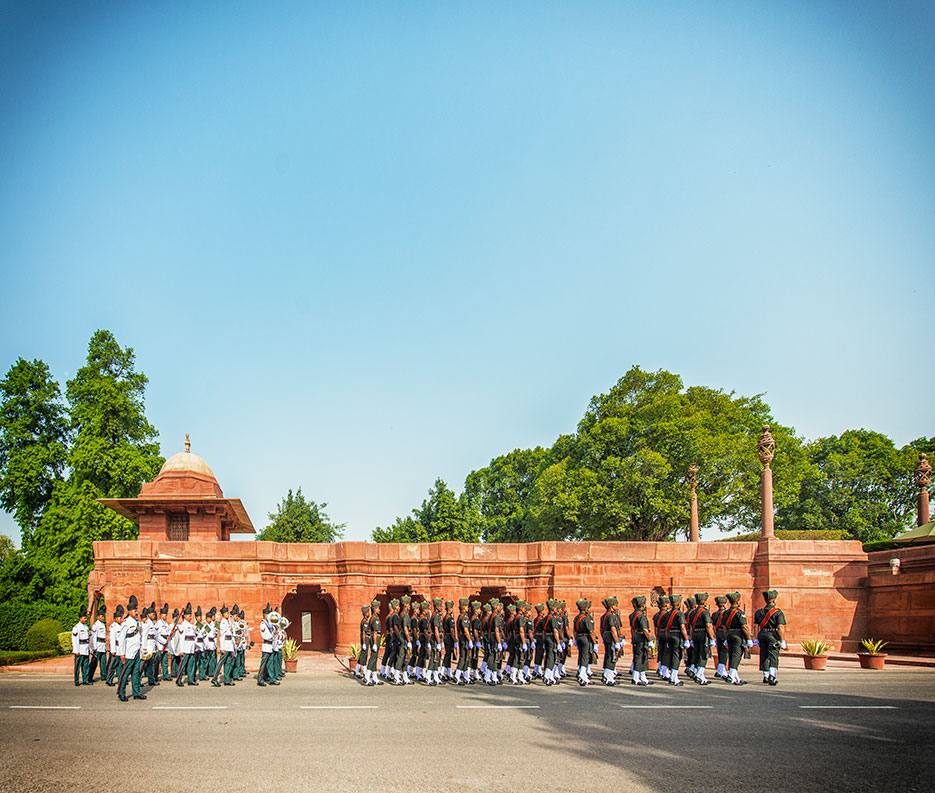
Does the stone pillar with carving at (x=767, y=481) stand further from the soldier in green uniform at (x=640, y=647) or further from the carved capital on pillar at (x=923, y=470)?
the soldier in green uniform at (x=640, y=647)

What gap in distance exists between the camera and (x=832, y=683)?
1524cm

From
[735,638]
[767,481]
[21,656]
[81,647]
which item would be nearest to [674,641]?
[735,638]

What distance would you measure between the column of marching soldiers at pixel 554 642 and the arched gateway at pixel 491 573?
20.7 ft

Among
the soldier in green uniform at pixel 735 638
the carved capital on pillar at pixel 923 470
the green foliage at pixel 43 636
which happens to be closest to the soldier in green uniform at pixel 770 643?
the soldier in green uniform at pixel 735 638

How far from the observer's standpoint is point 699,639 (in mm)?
16172

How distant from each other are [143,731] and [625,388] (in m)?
A: 31.9

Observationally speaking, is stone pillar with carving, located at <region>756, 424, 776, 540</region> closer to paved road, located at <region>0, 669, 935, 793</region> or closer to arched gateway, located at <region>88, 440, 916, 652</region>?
arched gateway, located at <region>88, 440, 916, 652</region>

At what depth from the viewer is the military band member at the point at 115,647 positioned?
14.5 m

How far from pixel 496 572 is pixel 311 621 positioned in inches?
273

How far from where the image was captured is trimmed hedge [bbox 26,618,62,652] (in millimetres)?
24578

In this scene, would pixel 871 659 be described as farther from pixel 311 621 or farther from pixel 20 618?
pixel 20 618

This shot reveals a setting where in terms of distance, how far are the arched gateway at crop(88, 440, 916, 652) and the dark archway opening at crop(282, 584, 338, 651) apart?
980 mm

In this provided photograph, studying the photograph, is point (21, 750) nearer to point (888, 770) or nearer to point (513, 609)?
point (888, 770)

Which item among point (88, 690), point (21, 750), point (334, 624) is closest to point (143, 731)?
point (21, 750)
